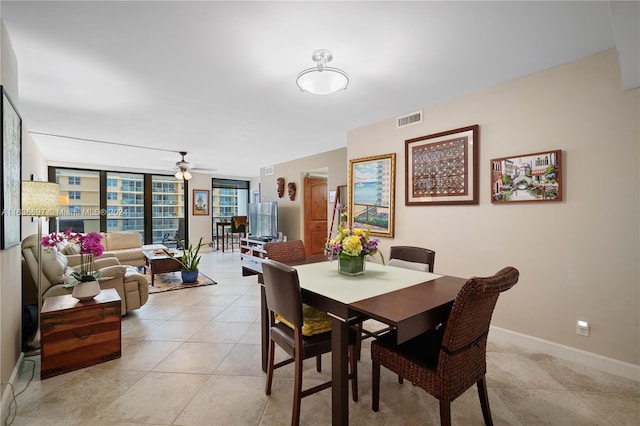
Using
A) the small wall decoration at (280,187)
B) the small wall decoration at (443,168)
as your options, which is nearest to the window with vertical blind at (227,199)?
the small wall decoration at (280,187)

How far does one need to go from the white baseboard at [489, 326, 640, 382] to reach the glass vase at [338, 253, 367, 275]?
1.79 meters

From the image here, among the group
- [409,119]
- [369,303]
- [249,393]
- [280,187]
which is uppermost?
[409,119]

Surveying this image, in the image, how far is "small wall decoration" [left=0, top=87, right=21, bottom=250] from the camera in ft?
5.82

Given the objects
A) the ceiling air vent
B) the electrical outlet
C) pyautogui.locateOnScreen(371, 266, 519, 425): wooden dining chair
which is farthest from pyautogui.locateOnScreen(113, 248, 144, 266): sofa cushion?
the electrical outlet

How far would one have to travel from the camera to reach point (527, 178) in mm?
2562

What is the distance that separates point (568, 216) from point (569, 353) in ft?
3.77

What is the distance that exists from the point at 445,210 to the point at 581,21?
5.99ft

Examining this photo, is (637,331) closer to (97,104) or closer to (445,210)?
(445,210)

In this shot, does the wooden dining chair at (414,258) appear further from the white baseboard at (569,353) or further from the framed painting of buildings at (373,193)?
the white baseboard at (569,353)

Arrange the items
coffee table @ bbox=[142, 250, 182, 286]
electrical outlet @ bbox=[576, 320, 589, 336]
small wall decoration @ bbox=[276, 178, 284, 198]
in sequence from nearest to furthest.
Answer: electrical outlet @ bbox=[576, 320, 589, 336], coffee table @ bbox=[142, 250, 182, 286], small wall decoration @ bbox=[276, 178, 284, 198]

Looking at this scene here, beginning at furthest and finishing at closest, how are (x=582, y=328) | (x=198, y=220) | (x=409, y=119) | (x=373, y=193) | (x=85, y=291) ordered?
(x=198, y=220)
(x=373, y=193)
(x=409, y=119)
(x=85, y=291)
(x=582, y=328)

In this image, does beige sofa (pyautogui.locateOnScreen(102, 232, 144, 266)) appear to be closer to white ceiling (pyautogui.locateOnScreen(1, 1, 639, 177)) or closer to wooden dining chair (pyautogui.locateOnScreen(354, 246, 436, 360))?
white ceiling (pyautogui.locateOnScreen(1, 1, 639, 177))

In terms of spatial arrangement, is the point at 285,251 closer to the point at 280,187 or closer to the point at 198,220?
the point at 280,187

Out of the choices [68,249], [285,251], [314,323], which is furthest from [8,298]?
[68,249]
